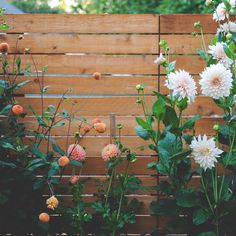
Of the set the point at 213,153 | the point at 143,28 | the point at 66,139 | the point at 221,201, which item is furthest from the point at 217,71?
the point at 66,139

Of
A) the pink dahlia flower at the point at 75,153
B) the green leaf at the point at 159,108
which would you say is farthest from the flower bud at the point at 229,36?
the pink dahlia flower at the point at 75,153

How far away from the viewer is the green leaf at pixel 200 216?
7.43ft

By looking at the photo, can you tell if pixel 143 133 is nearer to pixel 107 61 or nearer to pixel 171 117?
pixel 171 117

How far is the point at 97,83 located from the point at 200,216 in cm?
100

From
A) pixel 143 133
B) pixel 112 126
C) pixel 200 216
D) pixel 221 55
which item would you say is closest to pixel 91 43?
pixel 112 126

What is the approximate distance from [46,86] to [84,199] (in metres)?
0.71

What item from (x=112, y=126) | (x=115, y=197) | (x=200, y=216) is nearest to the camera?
(x=200, y=216)

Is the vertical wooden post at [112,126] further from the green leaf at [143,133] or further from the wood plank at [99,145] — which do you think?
the green leaf at [143,133]

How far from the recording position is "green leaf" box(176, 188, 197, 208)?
2.30m

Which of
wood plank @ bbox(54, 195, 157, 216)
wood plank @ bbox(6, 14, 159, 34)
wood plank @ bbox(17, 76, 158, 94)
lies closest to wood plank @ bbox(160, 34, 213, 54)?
wood plank @ bbox(6, 14, 159, 34)

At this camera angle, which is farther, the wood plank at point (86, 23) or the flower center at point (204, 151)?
the wood plank at point (86, 23)

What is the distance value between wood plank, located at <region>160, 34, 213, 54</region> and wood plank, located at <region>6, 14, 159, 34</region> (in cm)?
11

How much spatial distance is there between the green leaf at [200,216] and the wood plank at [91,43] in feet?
3.28

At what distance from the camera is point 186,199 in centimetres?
231
